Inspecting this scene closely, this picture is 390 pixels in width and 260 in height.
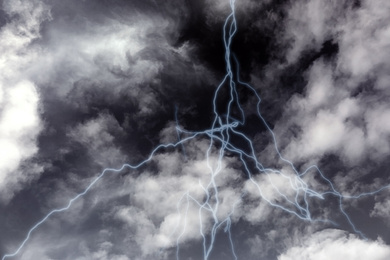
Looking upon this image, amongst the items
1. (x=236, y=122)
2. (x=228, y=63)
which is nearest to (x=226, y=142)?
(x=236, y=122)

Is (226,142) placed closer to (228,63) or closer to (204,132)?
(204,132)

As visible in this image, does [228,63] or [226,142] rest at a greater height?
[228,63]

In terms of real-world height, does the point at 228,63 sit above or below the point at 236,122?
above

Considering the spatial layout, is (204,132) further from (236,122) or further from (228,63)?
(228,63)

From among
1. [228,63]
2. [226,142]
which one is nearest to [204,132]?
[226,142]

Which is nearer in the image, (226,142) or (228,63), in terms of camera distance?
(228,63)
